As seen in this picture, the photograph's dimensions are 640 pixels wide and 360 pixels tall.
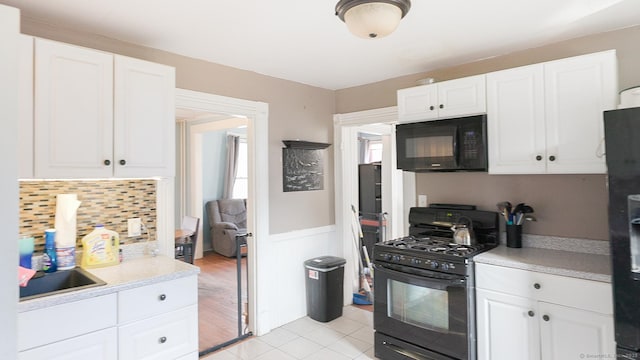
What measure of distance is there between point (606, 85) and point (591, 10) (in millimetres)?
459

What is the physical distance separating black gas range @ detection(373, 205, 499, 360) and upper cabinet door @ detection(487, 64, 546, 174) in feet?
1.68

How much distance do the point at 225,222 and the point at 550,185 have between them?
5.31m

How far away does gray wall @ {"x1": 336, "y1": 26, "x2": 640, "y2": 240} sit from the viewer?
8.01ft

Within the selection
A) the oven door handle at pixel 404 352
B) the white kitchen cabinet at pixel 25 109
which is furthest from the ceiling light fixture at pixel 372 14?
the oven door handle at pixel 404 352

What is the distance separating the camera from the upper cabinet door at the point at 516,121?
8.14 ft

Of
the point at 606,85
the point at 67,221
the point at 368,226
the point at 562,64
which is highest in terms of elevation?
the point at 562,64

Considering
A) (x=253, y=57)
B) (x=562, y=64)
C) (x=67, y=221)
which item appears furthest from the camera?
(x=253, y=57)

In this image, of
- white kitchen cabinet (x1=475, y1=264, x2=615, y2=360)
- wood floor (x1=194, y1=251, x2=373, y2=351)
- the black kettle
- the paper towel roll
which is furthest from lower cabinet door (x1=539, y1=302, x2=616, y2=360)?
the paper towel roll

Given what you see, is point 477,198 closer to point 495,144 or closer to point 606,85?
point 495,144

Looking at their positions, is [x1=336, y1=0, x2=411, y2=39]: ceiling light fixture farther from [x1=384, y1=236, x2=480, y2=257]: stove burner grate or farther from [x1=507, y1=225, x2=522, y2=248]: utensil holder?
[x1=507, y1=225, x2=522, y2=248]: utensil holder

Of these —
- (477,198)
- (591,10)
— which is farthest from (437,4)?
(477,198)

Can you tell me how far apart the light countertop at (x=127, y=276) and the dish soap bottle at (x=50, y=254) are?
186 mm

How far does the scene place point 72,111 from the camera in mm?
1998

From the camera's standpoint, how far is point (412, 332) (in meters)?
2.70
